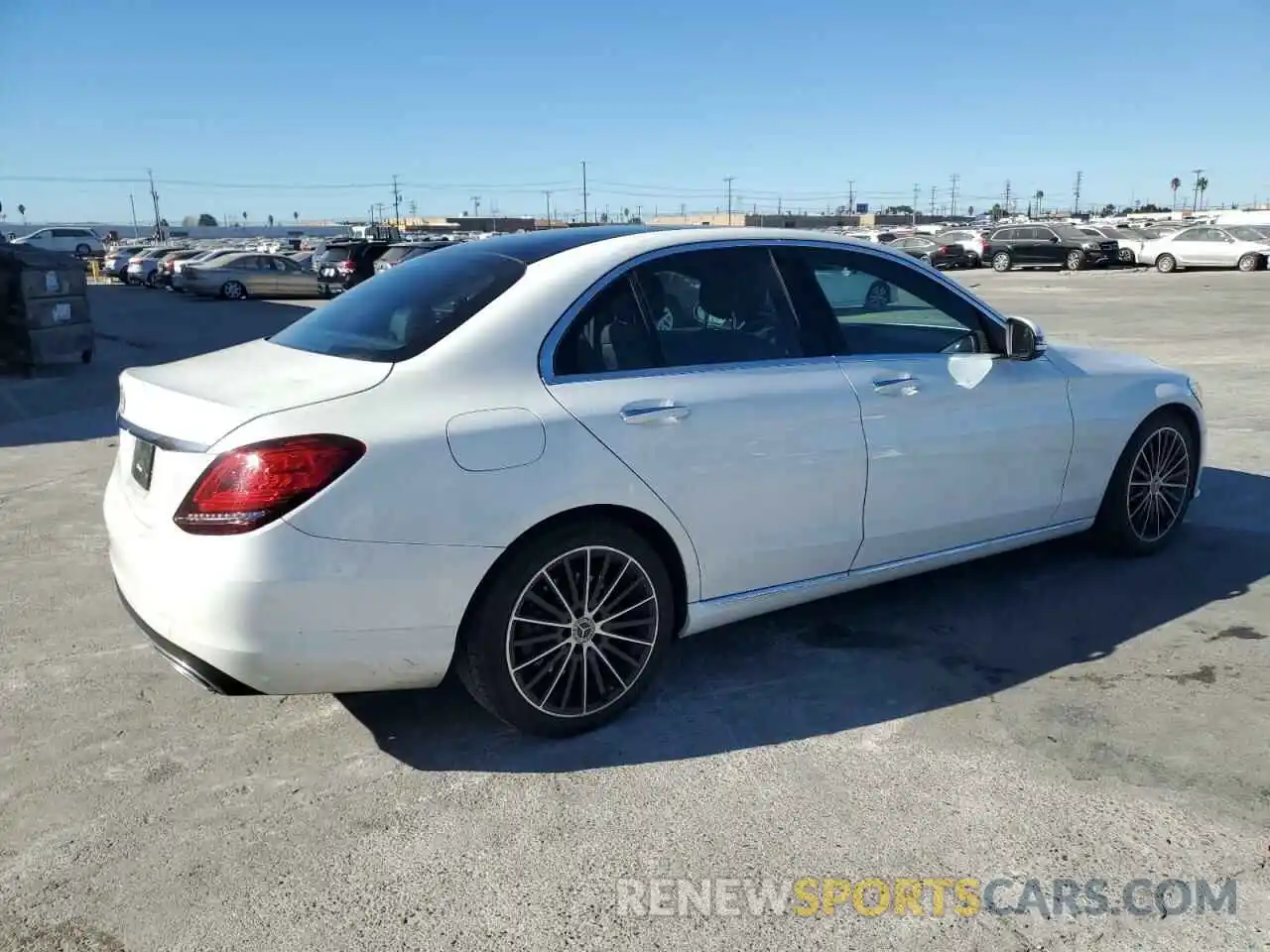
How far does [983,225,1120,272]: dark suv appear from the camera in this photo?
38562mm

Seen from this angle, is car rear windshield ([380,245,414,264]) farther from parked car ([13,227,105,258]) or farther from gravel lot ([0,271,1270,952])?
parked car ([13,227,105,258])

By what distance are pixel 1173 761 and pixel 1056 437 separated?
168 centimetres

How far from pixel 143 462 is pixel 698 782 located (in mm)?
1986

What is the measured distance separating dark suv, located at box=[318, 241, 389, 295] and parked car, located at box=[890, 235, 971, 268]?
66.9ft

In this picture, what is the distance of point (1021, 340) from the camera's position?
4.45 metres

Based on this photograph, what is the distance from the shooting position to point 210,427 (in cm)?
299

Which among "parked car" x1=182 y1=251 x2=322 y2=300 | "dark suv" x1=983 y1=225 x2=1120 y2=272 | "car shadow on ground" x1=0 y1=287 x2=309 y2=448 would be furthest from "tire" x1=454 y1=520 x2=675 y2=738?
"dark suv" x1=983 y1=225 x2=1120 y2=272

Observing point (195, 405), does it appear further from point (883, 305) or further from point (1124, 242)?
point (1124, 242)

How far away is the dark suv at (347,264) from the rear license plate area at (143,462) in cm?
2562

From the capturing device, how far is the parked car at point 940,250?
39.6 m

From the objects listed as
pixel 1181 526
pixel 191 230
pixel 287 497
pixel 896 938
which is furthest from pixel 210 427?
pixel 191 230

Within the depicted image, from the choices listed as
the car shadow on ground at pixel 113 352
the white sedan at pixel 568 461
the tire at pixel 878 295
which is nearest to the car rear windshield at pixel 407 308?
the white sedan at pixel 568 461

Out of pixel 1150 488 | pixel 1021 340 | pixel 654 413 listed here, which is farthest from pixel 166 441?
pixel 1150 488

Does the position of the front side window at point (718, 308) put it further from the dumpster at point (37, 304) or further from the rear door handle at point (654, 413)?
the dumpster at point (37, 304)
